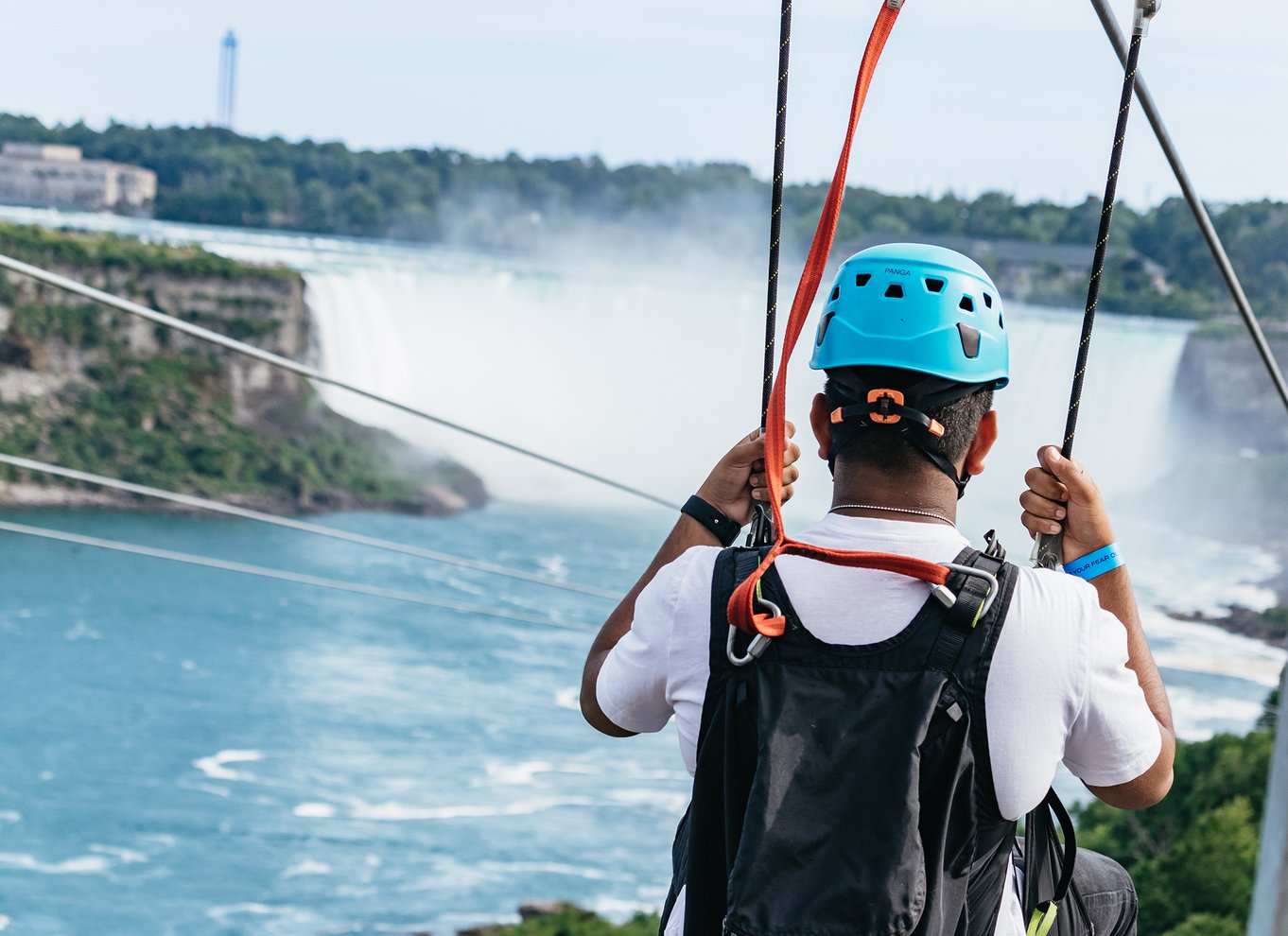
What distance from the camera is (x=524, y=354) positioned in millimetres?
33719

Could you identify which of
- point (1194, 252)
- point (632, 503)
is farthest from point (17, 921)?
point (1194, 252)

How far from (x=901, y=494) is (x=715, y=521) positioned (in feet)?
0.68

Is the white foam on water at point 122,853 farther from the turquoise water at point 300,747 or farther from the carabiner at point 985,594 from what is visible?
the carabiner at point 985,594

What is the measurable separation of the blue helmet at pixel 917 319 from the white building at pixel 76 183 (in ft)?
137

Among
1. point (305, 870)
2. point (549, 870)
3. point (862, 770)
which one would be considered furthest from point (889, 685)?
point (305, 870)

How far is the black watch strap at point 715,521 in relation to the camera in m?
1.21

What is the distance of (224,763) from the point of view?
2228cm

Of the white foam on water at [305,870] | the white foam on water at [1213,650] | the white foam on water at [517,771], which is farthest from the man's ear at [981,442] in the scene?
the white foam on water at [1213,650]

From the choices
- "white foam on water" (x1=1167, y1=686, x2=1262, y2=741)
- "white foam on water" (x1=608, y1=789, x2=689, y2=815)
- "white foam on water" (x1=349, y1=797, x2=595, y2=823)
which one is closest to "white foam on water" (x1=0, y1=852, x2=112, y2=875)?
"white foam on water" (x1=349, y1=797, x2=595, y2=823)

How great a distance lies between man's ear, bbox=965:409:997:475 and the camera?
1099 mm

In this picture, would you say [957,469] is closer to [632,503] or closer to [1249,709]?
[1249,709]

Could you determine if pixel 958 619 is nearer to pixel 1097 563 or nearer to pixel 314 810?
pixel 1097 563

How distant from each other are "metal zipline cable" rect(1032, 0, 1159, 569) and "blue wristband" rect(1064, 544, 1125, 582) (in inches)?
1.2

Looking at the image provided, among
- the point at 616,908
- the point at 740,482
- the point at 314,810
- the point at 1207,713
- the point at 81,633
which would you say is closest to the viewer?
the point at 740,482
